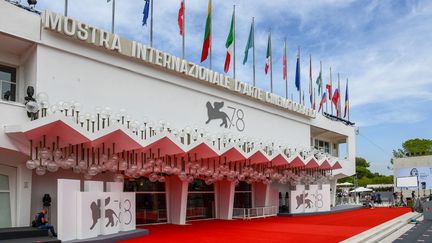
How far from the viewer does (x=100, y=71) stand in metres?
16.5

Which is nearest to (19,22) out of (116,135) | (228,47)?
(116,135)

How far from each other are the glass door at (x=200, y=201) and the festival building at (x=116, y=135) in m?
0.08

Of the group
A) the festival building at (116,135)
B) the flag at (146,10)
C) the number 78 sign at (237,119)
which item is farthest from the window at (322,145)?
the flag at (146,10)

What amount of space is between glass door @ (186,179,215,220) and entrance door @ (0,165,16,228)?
9209 millimetres

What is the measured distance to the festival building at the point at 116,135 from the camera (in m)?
12.9

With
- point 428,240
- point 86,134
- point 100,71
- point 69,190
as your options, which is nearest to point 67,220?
point 69,190

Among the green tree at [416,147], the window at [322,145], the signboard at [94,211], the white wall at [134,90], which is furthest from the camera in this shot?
the green tree at [416,147]

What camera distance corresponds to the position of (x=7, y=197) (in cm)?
1343

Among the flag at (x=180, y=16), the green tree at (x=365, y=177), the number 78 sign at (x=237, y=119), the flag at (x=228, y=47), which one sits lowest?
the green tree at (x=365, y=177)

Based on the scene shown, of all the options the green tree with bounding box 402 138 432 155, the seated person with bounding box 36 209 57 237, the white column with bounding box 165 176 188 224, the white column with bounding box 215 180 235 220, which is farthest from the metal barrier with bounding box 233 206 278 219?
the green tree with bounding box 402 138 432 155

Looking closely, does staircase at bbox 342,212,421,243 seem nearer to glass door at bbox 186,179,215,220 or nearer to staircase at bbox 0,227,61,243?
glass door at bbox 186,179,215,220

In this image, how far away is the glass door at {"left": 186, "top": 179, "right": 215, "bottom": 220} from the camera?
2118 cm

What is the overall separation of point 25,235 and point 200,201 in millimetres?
10832

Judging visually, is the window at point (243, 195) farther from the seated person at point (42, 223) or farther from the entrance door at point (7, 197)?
the entrance door at point (7, 197)
